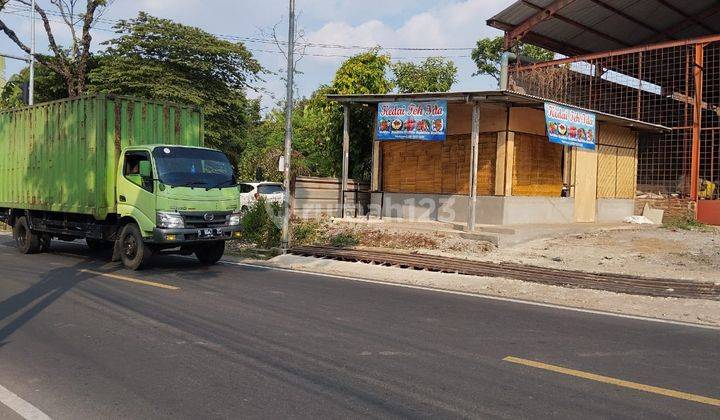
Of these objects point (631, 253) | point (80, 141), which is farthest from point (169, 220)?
point (631, 253)

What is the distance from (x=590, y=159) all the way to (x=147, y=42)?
23.1 m

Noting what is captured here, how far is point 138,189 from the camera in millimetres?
11320

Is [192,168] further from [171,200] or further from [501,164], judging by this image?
[501,164]

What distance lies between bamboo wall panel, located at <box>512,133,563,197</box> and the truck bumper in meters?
9.46

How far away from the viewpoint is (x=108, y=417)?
4.35m

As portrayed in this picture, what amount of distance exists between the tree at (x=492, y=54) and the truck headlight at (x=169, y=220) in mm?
30685

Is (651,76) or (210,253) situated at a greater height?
(651,76)

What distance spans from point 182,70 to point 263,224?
18.1 m

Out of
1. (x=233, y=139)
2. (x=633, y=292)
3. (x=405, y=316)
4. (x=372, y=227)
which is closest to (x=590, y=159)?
(x=372, y=227)

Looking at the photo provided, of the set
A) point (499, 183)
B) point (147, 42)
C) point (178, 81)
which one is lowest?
point (499, 183)

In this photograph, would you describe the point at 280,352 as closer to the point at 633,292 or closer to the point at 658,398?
the point at 658,398

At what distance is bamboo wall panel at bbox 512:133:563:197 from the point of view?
59.2 ft

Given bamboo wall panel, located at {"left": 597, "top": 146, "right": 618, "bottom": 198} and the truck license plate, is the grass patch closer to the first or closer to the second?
the truck license plate

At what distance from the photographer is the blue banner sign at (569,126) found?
16656mm
